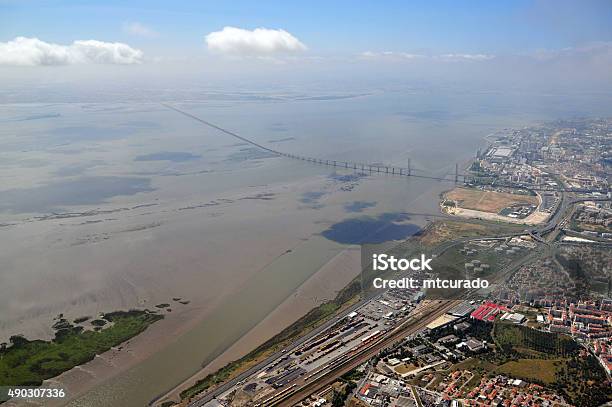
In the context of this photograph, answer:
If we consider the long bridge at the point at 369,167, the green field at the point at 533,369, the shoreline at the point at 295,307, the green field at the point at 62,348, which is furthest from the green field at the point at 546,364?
the long bridge at the point at 369,167

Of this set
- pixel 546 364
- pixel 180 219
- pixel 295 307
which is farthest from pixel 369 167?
pixel 546 364

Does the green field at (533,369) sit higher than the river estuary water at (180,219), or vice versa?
the river estuary water at (180,219)

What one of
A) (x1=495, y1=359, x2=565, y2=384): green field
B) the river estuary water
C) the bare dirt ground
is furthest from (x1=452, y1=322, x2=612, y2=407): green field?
the bare dirt ground

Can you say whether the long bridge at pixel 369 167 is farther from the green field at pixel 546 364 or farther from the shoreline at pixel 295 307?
the green field at pixel 546 364

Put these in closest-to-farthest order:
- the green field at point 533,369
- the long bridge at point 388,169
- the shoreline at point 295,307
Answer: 1. the green field at point 533,369
2. the shoreline at point 295,307
3. the long bridge at point 388,169

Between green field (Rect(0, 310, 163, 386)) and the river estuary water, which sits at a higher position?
the river estuary water

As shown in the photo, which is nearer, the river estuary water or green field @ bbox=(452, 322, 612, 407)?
green field @ bbox=(452, 322, 612, 407)

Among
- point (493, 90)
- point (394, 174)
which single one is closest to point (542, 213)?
point (394, 174)

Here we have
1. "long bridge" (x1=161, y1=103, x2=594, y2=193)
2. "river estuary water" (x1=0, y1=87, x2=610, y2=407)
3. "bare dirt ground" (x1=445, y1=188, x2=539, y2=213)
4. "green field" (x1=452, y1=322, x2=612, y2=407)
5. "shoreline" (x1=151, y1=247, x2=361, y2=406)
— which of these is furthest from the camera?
"long bridge" (x1=161, y1=103, x2=594, y2=193)

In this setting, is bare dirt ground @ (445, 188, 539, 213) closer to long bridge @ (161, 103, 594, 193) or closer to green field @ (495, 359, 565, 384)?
long bridge @ (161, 103, 594, 193)
